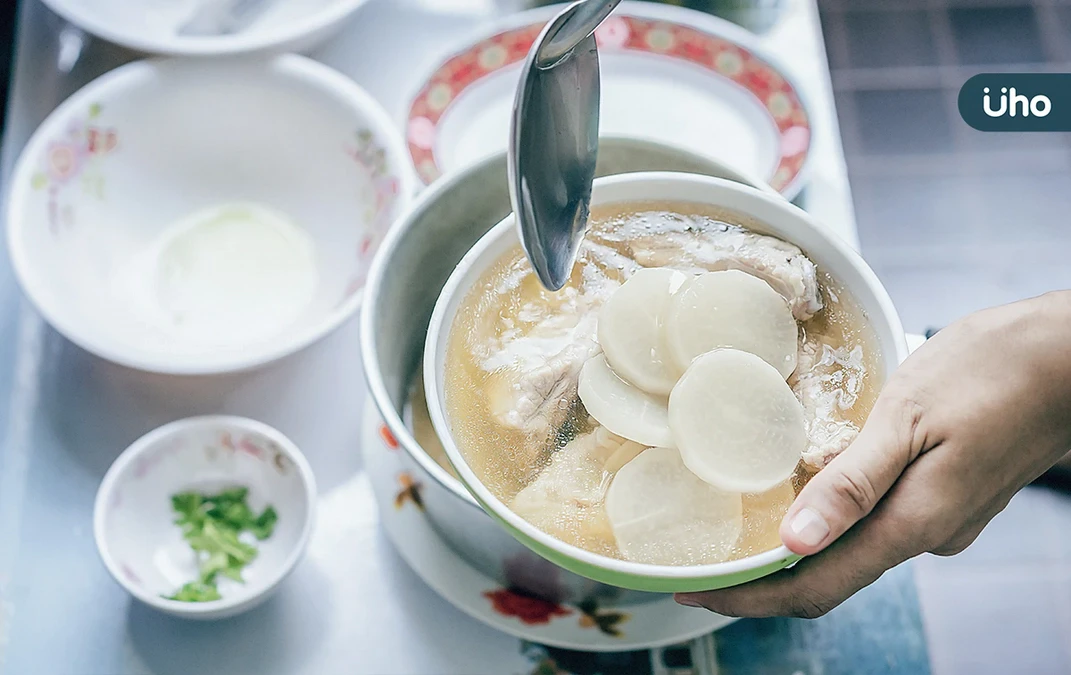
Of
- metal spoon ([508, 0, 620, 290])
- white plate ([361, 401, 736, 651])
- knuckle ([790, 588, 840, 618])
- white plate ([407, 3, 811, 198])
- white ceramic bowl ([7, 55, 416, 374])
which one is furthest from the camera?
white plate ([407, 3, 811, 198])

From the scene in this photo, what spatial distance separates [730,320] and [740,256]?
0.21ft

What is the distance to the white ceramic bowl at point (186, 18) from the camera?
95 cm

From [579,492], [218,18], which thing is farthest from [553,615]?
[218,18]

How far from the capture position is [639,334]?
19.6 inches

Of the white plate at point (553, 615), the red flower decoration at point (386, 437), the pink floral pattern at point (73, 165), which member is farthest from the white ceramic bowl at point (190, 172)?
the white plate at point (553, 615)

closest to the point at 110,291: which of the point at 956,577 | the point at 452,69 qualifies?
the point at 452,69

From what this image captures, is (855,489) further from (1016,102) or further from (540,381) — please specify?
(1016,102)

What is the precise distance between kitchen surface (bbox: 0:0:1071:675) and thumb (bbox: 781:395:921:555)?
0.25 m

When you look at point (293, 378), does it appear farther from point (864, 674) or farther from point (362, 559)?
point (864, 674)

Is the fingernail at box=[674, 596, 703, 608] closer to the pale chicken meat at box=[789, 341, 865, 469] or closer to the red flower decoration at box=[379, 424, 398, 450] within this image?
the pale chicken meat at box=[789, 341, 865, 469]

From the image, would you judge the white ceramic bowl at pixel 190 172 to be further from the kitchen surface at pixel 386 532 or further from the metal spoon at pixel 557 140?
the metal spoon at pixel 557 140

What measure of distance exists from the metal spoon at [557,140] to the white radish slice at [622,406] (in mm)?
54

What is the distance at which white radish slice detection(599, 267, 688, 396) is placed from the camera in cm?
49

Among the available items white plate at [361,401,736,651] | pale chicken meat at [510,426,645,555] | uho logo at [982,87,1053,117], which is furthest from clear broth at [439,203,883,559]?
uho logo at [982,87,1053,117]
